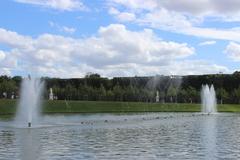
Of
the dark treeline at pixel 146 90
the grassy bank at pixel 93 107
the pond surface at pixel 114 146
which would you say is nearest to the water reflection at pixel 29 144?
the pond surface at pixel 114 146

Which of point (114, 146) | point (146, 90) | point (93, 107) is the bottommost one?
point (114, 146)

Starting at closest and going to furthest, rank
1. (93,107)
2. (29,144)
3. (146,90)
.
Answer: (29,144) < (93,107) < (146,90)

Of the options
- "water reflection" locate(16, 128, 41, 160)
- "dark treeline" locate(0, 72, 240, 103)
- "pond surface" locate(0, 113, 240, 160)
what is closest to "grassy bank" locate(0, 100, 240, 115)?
"dark treeline" locate(0, 72, 240, 103)

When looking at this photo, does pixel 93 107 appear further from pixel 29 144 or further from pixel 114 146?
pixel 114 146

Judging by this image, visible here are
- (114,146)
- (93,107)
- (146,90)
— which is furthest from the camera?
(146,90)

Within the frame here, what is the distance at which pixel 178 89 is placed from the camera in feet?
598

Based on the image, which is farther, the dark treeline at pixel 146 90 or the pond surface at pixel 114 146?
the dark treeline at pixel 146 90

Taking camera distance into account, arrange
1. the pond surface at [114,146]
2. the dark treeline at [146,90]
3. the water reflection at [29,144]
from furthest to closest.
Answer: the dark treeline at [146,90], the water reflection at [29,144], the pond surface at [114,146]

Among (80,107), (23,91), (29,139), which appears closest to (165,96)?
(80,107)

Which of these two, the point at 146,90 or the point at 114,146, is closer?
the point at 114,146

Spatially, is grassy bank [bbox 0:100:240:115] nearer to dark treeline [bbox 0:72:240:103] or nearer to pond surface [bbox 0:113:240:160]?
dark treeline [bbox 0:72:240:103]

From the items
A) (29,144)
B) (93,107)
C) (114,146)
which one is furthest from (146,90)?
(114,146)

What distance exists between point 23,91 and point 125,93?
10805 centimetres

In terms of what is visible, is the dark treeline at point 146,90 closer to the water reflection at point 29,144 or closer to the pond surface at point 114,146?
the water reflection at point 29,144
